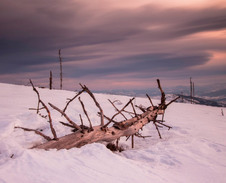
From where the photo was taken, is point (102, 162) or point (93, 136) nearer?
point (102, 162)

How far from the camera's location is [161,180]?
2.64 meters

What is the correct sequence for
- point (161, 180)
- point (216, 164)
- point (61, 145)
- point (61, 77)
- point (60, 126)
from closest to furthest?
1. point (161, 180)
2. point (61, 145)
3. point (216, 164)
4. point (60, 126)
5. point (61, 77)

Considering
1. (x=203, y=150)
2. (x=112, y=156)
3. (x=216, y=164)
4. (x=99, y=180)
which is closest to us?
(x=99, y=180)

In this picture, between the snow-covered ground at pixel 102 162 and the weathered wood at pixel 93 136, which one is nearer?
the snow-covered ground at pixel 102 162

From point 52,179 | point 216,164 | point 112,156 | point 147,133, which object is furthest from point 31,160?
point 147,133

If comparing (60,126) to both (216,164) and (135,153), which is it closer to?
(135,153)

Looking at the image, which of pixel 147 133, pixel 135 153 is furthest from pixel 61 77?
pixel 135 153

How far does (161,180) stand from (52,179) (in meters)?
1.43

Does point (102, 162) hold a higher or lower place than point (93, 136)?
lower

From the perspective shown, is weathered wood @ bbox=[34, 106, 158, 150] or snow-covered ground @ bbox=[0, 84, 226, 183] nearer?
snow-covered ground @ bbox=[0, 84, 226, 183]

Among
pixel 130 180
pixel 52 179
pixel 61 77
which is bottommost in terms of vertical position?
pixel 130 180

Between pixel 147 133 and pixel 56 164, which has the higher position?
pixel 56 164

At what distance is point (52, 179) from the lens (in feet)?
6.80

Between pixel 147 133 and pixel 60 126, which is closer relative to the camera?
pixel 60 126
